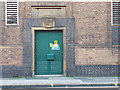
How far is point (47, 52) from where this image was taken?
12.4 meters

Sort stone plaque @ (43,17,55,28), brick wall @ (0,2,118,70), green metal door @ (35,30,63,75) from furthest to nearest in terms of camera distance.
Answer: green metal door @ (35,30,63,75) < brick wall @ (0,2,118,70) < stone plaque @ (43,17,55,28)

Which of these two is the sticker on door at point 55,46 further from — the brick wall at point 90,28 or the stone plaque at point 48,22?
the brick wall at point 90,28

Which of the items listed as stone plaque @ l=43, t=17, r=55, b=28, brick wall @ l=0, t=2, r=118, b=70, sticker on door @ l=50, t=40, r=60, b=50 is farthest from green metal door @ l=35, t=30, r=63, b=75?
brick wall @ l=0, t=2, r=118, b=70

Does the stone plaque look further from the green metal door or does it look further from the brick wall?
the brick wall

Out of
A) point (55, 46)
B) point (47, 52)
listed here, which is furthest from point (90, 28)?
point (47, 52)

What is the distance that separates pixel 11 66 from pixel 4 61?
1.73ft

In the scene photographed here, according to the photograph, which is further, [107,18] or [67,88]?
[107,18]

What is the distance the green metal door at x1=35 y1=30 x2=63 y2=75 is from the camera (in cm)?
1235

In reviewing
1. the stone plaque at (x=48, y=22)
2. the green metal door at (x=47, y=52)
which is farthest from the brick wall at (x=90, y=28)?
the green metal door at (x=47, y=52)

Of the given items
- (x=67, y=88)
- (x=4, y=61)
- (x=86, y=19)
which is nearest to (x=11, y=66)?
(x=4, y=61)

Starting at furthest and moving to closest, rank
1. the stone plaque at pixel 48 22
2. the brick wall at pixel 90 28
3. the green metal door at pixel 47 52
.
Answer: the green metal door at pixel 47 52
the brick wall at pixel 90 28
the stone plaque at pixel 48 22

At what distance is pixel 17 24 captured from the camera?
12.1 meters

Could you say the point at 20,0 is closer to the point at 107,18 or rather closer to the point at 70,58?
the point at 70,58

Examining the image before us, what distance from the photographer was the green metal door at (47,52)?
486 inches
